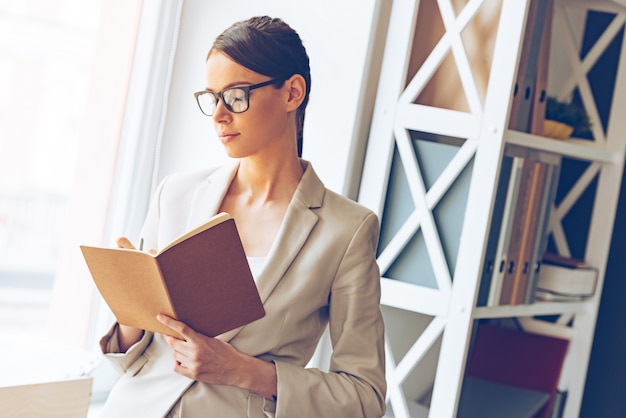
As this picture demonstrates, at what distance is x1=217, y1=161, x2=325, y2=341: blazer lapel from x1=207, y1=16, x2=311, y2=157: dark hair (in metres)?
0.20

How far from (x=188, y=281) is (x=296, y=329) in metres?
0.27

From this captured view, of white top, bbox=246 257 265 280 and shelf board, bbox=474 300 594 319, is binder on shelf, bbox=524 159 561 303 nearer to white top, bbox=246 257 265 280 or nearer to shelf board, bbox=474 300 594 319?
shelf board, bbox=474 300 594 319

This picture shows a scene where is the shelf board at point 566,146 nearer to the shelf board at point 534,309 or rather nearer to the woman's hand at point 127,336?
the shelf board at point 534,309

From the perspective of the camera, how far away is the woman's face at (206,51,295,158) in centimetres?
123

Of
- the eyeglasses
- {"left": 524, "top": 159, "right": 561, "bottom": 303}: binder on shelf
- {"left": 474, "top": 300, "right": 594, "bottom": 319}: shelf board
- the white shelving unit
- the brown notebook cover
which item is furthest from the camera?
{"left": 524, "top": 159, "right": 561, "bottom": 303}: binder on shelf

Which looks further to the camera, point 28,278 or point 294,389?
point 28,278

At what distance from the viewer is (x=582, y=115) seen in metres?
2.34

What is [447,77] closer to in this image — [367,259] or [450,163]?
[450,163]

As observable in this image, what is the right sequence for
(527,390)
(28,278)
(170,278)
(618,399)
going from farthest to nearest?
(618,399) → (527,390) → (28,278) → (170,278)

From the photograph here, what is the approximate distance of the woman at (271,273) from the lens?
1.23 metres

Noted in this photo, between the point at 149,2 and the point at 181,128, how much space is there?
330 mm

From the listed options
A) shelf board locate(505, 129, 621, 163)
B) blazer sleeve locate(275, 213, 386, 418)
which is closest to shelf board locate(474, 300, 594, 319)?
shelf board locate(505, 129, 621, 163)

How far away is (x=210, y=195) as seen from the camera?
1.34 meters

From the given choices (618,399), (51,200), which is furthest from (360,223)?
(51,200)
